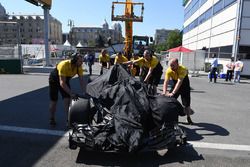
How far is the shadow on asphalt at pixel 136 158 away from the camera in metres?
3.58

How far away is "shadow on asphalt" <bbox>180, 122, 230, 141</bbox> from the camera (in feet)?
15.7

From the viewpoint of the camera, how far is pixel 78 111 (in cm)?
416

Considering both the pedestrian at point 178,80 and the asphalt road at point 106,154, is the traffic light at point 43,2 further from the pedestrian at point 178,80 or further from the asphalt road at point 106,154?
the pedestrian at point 178,80

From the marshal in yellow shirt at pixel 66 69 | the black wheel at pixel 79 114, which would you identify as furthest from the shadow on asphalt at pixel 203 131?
the marshal in yellow shirt at pixel 66 69

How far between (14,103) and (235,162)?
6113 mm

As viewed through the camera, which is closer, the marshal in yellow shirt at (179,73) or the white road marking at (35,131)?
the white road marking at (35,131)

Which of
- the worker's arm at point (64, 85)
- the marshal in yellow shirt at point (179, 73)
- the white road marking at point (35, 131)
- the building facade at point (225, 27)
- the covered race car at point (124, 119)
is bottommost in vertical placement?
the white road marking at point (35, 131)

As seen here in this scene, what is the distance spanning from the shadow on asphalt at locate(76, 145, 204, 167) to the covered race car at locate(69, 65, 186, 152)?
0.21m

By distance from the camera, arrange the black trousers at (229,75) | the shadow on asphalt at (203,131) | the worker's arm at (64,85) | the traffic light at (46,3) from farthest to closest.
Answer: the traffic light at (46,3) < the black trousers at (229,75) < the shadow on asphalt at (203,131) < the worker's arm at (64,85)

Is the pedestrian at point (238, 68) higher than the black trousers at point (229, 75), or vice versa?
the pedestrian at point (238, 68)

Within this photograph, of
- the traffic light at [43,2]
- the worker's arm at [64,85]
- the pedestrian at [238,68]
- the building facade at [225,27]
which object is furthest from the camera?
the building facade at [225,27]

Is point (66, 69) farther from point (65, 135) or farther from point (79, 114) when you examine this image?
point (65, 135)

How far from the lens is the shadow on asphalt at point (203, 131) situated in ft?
15.7

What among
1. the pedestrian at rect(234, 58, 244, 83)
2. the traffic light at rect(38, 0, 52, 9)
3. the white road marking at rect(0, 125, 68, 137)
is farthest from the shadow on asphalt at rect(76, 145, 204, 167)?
the traffic light at rect(38, 0, 52, 9)
